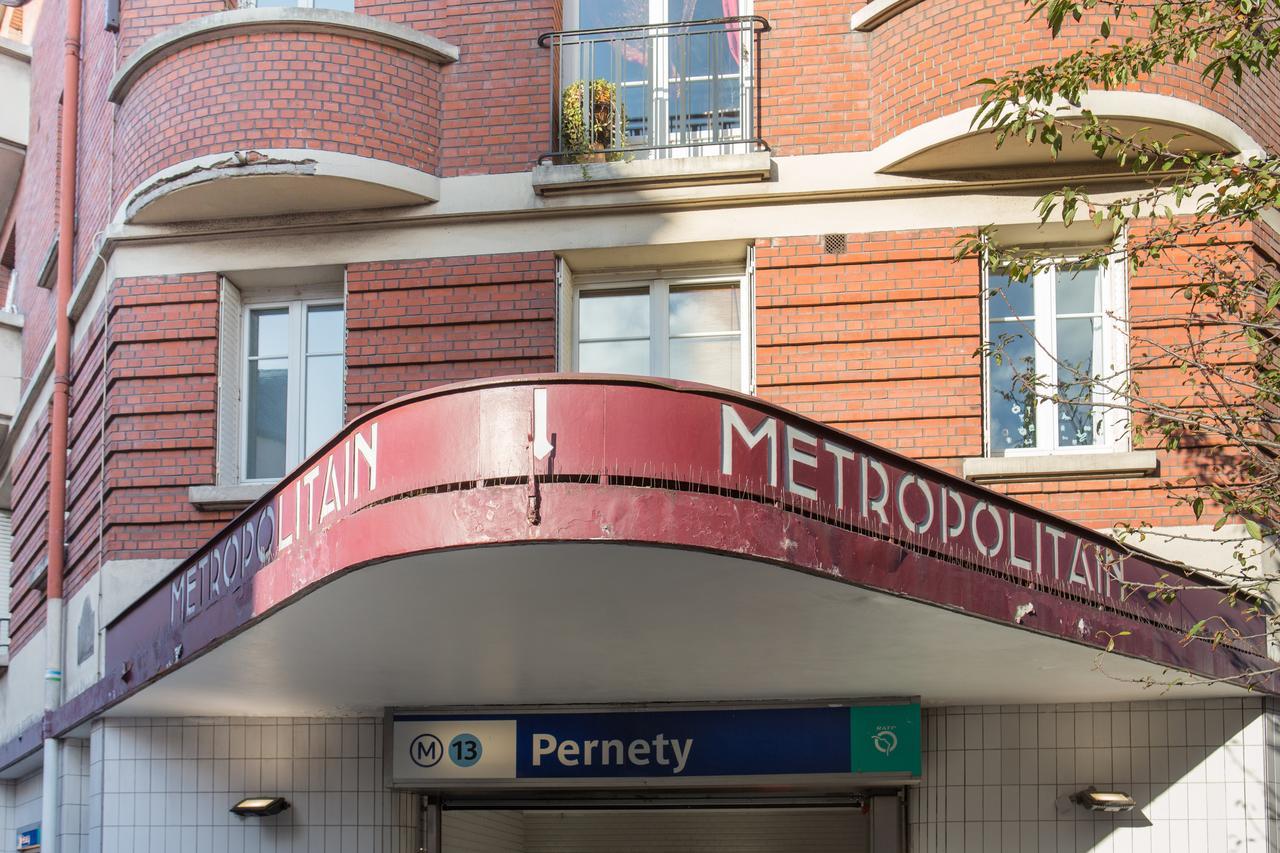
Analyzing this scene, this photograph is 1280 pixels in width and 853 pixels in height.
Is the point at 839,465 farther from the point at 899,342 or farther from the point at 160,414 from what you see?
the point at 160,414

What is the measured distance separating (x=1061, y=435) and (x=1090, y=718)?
6.67ft

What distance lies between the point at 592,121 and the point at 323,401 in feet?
10.1

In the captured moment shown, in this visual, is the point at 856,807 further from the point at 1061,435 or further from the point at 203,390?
the point at 203,390

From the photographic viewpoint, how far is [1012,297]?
12.4 meters

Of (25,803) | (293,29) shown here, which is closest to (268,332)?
(293,29)

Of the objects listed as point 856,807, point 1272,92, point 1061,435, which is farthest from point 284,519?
point 1272,92

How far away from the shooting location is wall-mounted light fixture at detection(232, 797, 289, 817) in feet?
39.5

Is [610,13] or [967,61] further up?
[610,13]

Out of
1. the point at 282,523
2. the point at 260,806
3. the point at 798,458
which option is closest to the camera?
the point at 798,458

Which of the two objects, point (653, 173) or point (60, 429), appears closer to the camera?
point (653, 173)

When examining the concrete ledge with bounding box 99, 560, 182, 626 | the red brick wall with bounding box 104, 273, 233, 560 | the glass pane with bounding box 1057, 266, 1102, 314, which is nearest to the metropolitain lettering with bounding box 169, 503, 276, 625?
the concrete ledge with bounding box 99, 560, 182, 626

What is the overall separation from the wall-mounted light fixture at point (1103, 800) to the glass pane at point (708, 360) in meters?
3.89

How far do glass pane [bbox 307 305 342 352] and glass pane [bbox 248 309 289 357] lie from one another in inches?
8.0

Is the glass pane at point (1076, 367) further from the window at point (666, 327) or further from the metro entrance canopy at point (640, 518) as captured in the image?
the window at point (666, 327)
